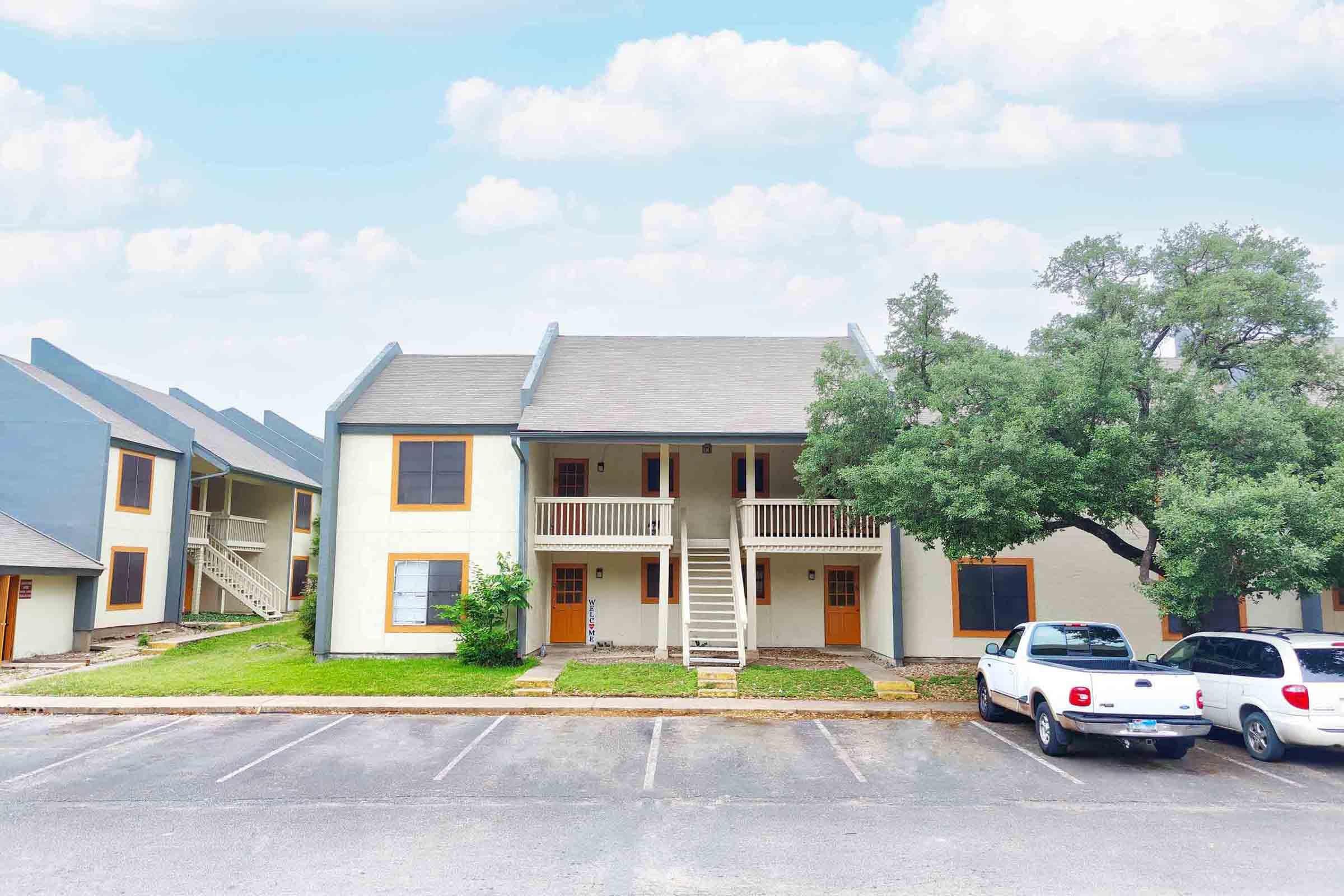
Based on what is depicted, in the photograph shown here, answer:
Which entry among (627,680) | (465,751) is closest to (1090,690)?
(465,751)

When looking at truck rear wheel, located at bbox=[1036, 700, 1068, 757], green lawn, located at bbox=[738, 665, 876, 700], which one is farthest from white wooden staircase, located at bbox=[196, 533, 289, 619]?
truck rear wheel, located at bbox=[1036, 700, 1068, 757]

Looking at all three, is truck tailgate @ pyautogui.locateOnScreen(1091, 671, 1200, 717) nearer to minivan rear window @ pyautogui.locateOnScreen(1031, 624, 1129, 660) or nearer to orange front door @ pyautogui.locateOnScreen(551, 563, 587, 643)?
minivan rear window @ pyautogui.locateOnScreen(1031, 624, 1129, 660)

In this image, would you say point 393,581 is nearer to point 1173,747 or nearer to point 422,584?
point 422,584

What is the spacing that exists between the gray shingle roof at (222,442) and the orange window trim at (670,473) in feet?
42.5

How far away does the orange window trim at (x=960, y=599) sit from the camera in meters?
17.6

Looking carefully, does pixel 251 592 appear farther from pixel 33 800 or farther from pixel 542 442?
pixel 33 800

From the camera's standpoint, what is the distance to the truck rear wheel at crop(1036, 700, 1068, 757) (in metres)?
9.96

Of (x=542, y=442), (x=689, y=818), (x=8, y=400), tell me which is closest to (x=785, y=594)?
(x=542, y=442)

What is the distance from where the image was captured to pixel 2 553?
17.5m

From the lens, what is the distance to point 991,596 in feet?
58.0

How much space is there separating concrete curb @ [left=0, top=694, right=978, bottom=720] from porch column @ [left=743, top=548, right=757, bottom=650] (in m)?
4.18

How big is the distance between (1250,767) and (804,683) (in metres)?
6.75

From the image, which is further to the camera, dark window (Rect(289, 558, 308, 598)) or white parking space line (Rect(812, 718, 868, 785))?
dark window (Rect(289, 558, 308, 598))

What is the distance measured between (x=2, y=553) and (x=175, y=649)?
4.04 meters
